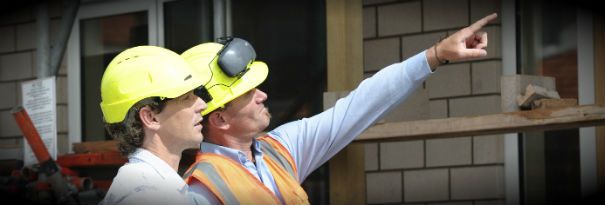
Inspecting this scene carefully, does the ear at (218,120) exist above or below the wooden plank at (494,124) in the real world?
above

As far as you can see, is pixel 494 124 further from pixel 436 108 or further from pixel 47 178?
pixel 47 178

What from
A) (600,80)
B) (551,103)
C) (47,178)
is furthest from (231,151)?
(47,178)

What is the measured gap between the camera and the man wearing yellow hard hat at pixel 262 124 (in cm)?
385

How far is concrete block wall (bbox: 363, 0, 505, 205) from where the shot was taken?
6.10 metres

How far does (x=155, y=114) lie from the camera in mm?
3463

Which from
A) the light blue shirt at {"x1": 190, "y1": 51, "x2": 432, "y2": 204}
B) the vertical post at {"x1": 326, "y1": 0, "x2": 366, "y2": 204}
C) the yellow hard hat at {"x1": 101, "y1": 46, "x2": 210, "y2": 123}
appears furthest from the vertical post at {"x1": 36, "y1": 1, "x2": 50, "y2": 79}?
the yellow hard hat at {"x1": 101, "y1": 46, "x2": 210, "y2": 123}

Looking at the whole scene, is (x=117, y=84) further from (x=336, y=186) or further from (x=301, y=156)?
(x=336, y=186)

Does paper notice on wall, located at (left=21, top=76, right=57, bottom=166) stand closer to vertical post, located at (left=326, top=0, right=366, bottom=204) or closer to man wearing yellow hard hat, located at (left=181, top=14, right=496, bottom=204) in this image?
vertical post, located at (left=326, top=0, right=366, bottom=204)

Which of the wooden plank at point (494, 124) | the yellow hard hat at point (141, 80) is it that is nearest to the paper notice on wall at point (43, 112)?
Answer: the wooden plank at point (494, 124)

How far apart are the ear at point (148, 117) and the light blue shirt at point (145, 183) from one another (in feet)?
0.26

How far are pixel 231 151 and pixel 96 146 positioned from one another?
3.32 metres

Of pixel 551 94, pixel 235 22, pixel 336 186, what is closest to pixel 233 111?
pixel 551 94

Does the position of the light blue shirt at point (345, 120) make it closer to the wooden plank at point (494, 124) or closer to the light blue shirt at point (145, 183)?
the light blue shirt at point (145, 183)

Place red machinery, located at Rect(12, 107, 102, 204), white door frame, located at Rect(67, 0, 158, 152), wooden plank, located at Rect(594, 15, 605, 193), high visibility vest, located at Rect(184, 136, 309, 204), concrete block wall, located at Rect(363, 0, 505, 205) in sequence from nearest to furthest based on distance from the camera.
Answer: high visibility vest, located at Rect(184, 136, 309, 204)
wooden plank, located at Rect(594, 15, 605, 193)
concrete block wall, located at Rect(363, 0, 505, 205)
red machinery, located at Rect(12, 107, 102, 204)
white door frame, located at Rect(67, 0, 158, 152)
